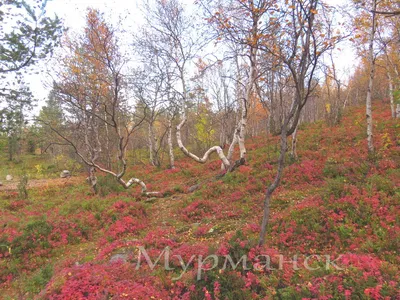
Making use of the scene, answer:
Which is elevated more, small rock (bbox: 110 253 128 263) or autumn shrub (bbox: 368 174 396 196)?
autumn shrub (bbox: 368 174 396 196)

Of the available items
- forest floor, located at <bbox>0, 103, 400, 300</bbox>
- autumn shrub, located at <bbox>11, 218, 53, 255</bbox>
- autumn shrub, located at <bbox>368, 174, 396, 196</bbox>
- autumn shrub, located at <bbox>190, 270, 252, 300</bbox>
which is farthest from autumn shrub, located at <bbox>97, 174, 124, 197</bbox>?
autumn shrub, located at <bbox>368, 174, 396, 196</bbox>

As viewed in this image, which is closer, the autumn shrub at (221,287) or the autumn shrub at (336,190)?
the autumn shrub at (221,287)

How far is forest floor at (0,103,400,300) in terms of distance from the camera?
13.2ft

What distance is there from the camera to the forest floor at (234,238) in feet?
13.2

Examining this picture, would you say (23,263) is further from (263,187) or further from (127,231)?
(263,187)

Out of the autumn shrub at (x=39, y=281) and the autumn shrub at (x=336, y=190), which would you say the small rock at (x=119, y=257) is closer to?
the autumn shrub at (x=39, y=281)

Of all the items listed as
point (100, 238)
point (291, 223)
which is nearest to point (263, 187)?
point (291, 223)

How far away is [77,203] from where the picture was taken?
1088 cm

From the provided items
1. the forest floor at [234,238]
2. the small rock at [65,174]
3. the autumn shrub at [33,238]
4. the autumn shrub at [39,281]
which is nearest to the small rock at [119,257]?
the forest floor at [234,238]

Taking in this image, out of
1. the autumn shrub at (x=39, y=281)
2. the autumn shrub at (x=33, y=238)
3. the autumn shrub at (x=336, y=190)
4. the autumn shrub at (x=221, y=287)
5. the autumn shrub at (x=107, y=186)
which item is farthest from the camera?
the autumn shrub at (x=107, y=186)

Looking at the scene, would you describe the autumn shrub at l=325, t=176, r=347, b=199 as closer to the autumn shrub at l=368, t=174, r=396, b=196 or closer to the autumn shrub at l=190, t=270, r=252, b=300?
the autumn shrub at l=368, t=174, r=396, b=196

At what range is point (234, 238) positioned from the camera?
17.0 ft

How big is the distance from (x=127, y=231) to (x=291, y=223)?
209 inches

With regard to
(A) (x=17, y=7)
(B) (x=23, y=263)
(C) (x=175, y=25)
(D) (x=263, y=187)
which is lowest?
(B) (x=23, y=263)
